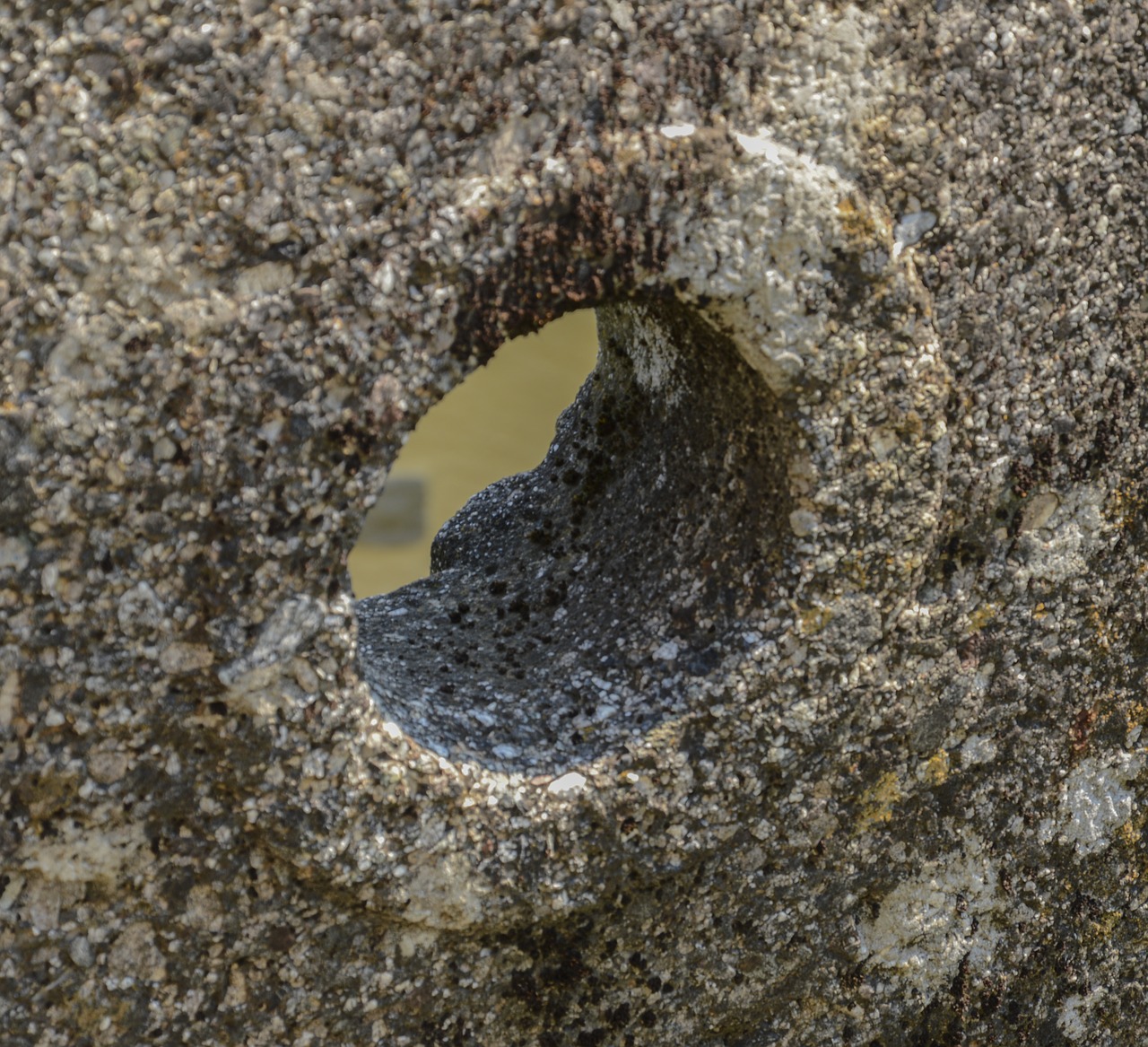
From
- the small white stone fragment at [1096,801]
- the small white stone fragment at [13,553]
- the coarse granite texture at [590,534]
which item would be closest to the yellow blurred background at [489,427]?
the coarse granite texture at [590,534]

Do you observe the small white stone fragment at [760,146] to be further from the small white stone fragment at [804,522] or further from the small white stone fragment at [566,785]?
the small white stone fragment at [566,785]

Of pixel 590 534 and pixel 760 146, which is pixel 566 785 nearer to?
pixel 590 534

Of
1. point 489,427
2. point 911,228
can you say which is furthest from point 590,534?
point 489,427

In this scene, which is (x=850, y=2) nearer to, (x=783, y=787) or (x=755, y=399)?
(x=755, y=399)

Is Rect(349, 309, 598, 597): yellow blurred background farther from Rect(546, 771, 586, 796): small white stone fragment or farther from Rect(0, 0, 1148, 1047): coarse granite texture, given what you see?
Rect(546, 771, 586, 796): small white stone fragment

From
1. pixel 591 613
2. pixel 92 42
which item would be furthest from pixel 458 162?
pixel 591 613
